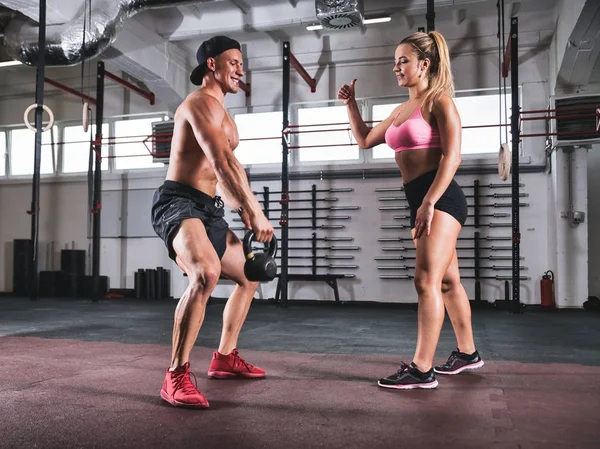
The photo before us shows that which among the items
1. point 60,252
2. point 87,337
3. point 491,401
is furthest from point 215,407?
point 60,252

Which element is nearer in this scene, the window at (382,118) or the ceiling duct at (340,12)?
the ceiling duct at (340,12)

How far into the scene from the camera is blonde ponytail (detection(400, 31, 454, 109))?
234cm

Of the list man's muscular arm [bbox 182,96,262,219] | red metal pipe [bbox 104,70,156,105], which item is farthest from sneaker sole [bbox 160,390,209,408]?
red metal pipe [bbox 104,70,156,105]

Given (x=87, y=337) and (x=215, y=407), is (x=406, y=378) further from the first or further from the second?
(x=87, y=337)

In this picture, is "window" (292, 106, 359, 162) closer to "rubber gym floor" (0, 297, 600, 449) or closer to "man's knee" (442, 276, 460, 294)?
"rubber gym floor" (0, 297, 600, 449)

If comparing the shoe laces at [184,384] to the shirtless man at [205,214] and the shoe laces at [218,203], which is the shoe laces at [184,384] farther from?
the shoe laces at [218,203]

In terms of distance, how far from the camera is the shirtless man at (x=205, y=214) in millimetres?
2035

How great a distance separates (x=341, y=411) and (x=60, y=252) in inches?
370

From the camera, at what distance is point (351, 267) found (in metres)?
8.00

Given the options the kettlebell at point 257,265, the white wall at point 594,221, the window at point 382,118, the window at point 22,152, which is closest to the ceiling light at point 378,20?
the window at point 382,118

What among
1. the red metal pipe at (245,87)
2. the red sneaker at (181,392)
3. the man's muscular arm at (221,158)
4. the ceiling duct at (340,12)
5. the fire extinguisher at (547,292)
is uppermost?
the ceiling duct at (340,12)

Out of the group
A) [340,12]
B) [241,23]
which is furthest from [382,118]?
[241,23]

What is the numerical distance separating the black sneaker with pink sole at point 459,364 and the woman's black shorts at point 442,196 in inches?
27.4

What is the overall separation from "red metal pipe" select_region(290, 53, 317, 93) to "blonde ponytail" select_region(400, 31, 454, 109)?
216 inches
